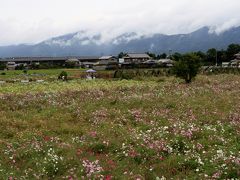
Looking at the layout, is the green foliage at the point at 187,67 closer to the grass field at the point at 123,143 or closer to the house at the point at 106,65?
the grass field at the point at 123,143

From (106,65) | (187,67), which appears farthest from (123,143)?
(106,65)

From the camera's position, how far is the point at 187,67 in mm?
48688

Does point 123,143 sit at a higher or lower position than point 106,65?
higher

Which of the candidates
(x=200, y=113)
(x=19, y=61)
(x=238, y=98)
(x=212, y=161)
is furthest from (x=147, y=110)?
(x=19, y=61)

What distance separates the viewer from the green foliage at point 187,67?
4866 cm

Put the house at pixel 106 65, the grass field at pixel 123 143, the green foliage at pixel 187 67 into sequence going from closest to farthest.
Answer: the grass field at pixel 123 143 → the green foliage at pixel 187 67 → the house at pixel 106 65

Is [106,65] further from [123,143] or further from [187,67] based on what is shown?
[123,143]

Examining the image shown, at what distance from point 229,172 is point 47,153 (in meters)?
6.50

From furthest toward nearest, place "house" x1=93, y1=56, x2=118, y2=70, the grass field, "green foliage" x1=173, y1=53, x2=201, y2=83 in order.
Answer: "house" x1=93, y1=56, x2=118, y2=70 → "green foliage" x1=173, y1=53, x2=201, y2=83 → the grass field

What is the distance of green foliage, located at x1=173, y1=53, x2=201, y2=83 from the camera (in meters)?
48.7

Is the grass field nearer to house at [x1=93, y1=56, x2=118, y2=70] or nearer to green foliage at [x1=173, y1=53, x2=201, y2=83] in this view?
green foliage at [x1=173, y1=53, x2=201, y2=83]

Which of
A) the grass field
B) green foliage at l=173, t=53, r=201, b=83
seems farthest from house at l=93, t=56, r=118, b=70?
the grass field

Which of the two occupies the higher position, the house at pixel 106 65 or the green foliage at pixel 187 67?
the green foliage at pixel 187 67

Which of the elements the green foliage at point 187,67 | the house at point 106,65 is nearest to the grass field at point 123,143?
the green foliage at point 187,67
